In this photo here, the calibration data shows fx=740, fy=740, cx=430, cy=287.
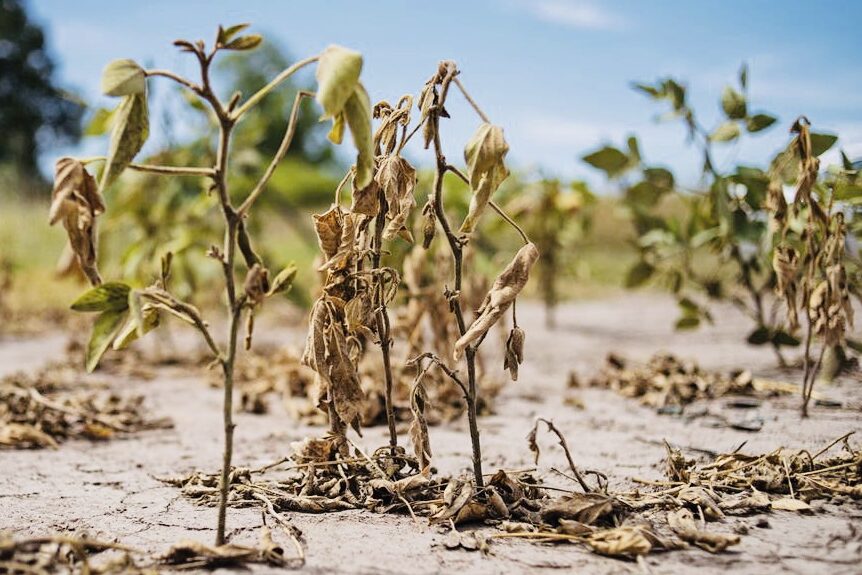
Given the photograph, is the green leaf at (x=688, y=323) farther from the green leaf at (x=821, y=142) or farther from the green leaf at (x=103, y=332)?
the green leaf at (x=103, y=332)

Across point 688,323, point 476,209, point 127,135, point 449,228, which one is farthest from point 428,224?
point 688,323

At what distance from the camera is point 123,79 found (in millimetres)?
1212

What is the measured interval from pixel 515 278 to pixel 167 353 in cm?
380

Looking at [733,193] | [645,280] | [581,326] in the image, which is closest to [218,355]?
[733,193]

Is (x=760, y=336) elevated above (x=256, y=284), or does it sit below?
below

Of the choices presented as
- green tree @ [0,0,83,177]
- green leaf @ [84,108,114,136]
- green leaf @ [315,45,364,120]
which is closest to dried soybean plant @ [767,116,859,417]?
green leaf @ [315,45,364,120]

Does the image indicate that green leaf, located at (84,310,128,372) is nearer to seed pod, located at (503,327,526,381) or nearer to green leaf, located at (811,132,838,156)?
seed pod, located at (503,327,526,381)

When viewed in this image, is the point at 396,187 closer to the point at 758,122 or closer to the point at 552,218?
the point at 758,122

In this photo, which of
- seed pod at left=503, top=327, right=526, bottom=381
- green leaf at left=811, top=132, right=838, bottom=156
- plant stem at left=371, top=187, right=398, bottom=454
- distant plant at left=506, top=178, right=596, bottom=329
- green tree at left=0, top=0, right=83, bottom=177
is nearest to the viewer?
seed pod at left=503, top=327, right=526, bottom=381

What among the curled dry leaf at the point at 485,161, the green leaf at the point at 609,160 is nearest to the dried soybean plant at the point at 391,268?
the curled dry leaf at the point at 485,161

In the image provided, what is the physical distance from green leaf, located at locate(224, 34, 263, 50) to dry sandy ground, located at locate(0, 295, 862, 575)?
0.91 metres

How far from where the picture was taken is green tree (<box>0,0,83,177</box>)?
34000 mm

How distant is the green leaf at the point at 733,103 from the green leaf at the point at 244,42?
6.30 ft

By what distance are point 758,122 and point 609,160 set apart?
56 centimetres
